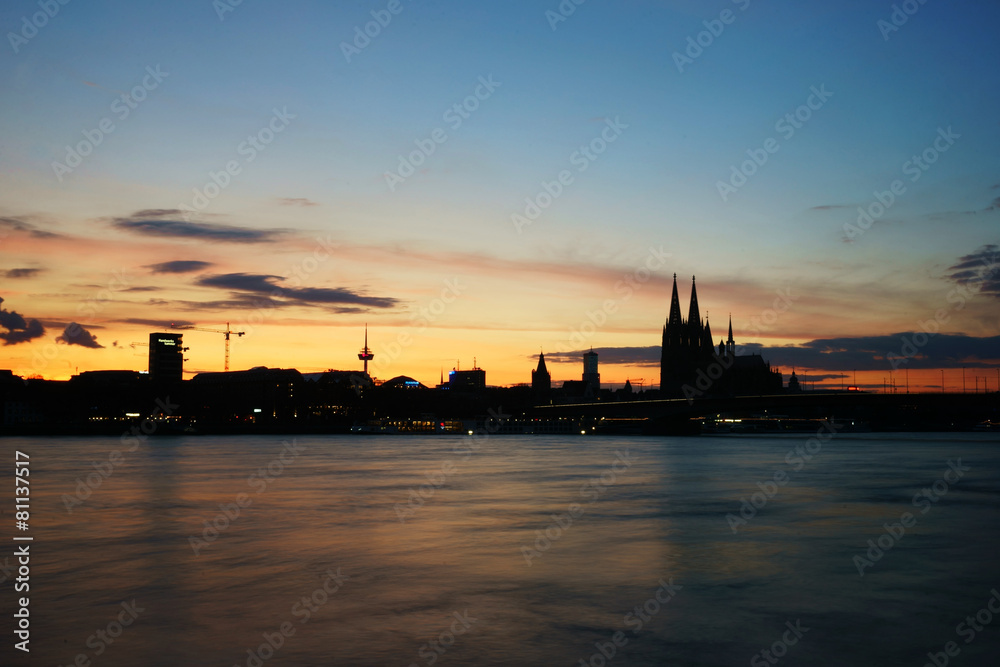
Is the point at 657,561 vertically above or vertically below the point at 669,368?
below

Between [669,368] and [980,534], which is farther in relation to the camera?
[669,368]

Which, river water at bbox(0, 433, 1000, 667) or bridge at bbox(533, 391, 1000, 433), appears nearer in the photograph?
river water at bbox(0, 433, 1000, 667)

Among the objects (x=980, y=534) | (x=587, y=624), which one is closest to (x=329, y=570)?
(x=587, y=624)

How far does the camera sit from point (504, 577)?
18.1m

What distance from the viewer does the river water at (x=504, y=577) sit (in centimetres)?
1272

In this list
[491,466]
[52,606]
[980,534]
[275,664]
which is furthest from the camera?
[491,466]

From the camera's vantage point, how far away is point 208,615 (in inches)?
571

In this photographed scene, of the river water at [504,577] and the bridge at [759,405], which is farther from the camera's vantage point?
the bridge at [759,405]

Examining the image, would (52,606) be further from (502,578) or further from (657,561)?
(657,561)

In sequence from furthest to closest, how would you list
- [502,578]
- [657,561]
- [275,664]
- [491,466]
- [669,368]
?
[669,368] → [491,466] → [657,561] → [502,578] → [275,664]

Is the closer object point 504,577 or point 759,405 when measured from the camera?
Result: point 504,577

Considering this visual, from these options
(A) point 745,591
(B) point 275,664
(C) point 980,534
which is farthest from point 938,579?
(B) point 275,664

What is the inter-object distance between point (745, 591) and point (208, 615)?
9438mm

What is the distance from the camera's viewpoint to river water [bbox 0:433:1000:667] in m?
12.7
